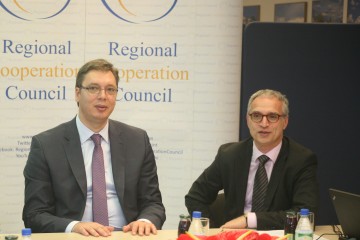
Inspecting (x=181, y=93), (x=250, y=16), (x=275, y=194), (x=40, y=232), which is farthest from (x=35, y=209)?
(x=250, y=16)

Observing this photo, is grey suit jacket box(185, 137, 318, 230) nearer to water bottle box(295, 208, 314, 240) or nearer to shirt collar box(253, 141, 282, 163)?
shirt collar box(253, 141, 282, 163)

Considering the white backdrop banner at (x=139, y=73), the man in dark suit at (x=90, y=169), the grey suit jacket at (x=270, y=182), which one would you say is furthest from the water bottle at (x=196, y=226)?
the white backdrop banner at (x=139, y=73)

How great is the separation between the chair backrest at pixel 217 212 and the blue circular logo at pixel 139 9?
1.83 metres

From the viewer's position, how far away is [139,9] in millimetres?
5309

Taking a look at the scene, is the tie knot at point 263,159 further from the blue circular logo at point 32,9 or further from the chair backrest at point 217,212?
the blue circular logo at point 32,9

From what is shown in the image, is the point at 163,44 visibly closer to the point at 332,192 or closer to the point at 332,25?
the point at 332,25

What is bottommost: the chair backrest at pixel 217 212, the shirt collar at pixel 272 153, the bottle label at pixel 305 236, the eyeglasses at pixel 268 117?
the chair backrest at pixel 217 212

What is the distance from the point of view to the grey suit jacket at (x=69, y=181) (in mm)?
3791

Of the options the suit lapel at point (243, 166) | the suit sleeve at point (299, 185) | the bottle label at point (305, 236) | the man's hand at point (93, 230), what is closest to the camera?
the bottle label at point (305, 236)

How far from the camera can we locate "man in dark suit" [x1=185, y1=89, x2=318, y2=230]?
13.2 ft

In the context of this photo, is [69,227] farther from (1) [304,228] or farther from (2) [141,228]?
(1) [304,228]

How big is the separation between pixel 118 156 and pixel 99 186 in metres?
0.23

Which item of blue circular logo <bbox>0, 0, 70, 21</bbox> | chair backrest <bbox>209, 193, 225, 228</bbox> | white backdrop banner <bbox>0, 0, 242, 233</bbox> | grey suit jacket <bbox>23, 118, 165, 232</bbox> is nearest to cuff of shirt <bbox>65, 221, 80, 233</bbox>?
grey suit jacket <bbox>23, 118, 165, 232</bbox>

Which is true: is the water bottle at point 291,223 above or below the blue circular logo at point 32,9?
below
